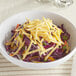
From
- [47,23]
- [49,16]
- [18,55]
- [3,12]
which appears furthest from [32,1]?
[18,55]

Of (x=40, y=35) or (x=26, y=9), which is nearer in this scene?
(x=40, y=35)

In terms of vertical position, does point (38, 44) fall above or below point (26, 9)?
below

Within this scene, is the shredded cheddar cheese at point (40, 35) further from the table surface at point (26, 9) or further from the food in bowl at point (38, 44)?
the table surface at point (26, 9)

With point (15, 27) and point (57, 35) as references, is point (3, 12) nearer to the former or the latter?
point (15, 27)

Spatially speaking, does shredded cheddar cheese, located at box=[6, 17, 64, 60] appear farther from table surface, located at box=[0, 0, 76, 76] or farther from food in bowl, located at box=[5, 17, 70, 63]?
table surface, located at box=[0, 0, 76, 76]

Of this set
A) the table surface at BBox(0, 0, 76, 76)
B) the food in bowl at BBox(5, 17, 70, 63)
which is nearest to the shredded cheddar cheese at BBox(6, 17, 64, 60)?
the food in bowl at BBox(5, 17, 70, 63)

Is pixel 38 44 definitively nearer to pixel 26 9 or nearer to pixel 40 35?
pixel 40 35

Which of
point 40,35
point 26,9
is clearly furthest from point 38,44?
point 26,9
